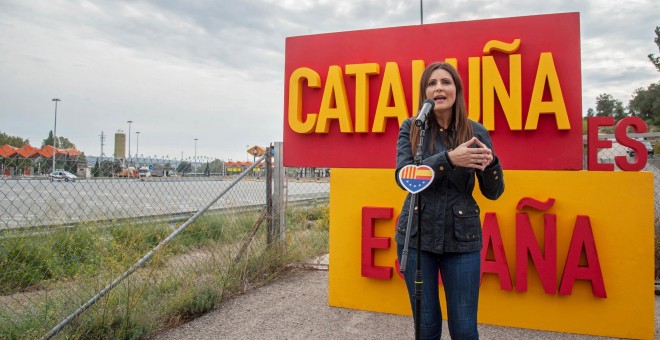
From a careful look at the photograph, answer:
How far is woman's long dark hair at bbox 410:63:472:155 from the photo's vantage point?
2.31m

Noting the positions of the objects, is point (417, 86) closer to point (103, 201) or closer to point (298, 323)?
point (298, 323)

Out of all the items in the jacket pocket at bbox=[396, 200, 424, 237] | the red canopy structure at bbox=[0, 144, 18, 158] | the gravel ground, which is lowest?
the gravel ground

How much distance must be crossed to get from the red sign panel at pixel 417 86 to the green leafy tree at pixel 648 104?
44941mm

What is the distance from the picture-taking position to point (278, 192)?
19.5 ft

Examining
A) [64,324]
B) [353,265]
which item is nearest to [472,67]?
[353,265]

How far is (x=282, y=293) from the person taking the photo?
4922 mm

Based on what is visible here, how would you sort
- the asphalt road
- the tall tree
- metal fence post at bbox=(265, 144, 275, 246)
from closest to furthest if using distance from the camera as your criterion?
the asphalt road, metal fence post at bbox=(265, 144, 275, 246), the tall tree

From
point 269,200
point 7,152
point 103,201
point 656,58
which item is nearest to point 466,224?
point 7,152

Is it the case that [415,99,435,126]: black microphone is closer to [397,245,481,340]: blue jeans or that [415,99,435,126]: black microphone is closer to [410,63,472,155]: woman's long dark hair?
[410,63,472,155]: woman's long dark hair

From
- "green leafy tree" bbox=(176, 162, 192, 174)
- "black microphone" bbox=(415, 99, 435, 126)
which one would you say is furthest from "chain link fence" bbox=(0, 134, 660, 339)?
"black microphone" bbox=(415, 99, 435, 126)

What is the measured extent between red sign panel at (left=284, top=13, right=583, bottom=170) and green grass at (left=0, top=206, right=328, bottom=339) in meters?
1.34

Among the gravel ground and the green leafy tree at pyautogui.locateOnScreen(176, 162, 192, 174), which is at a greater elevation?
the green leafy tree at pyautogui.locateOnScreen(176, 162, 192, 174)

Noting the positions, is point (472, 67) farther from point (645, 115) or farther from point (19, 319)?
point (645, 115)

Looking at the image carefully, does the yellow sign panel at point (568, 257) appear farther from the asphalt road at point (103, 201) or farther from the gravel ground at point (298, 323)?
the asphalt road at point (103, 201)
